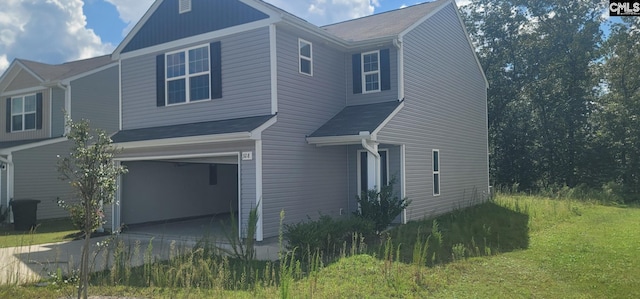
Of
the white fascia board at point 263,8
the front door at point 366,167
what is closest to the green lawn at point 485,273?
the front door at point 366,167

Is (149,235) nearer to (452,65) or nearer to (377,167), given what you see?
(377,167)

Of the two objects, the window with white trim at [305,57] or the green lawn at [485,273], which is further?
the window with white trim at [305,57]

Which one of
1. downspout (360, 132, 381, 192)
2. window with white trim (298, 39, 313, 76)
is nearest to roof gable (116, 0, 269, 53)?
window with white trim (298, 39, 313, 76)

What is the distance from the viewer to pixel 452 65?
17438mm

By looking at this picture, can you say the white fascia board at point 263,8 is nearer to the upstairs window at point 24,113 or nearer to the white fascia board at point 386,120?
the white fascia board at point 386,120

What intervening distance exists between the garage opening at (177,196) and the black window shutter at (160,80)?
176 centimetres

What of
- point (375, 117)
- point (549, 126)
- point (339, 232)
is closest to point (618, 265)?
point (339, 232)

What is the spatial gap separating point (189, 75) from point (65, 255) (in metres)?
5.64

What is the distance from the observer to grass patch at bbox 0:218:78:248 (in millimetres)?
12008

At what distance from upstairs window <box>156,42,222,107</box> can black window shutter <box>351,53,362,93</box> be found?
415 centimetres

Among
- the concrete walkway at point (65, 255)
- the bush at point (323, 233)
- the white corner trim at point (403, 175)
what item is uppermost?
the white corner trim at point (403, 175)

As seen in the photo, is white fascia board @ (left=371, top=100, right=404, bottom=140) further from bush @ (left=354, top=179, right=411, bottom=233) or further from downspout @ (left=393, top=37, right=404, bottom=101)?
bush @ (left=354, top=179, right=411, bottom=233)

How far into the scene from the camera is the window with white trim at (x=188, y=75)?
1309cm

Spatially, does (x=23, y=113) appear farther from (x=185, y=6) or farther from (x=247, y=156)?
(x=247, y=156)
